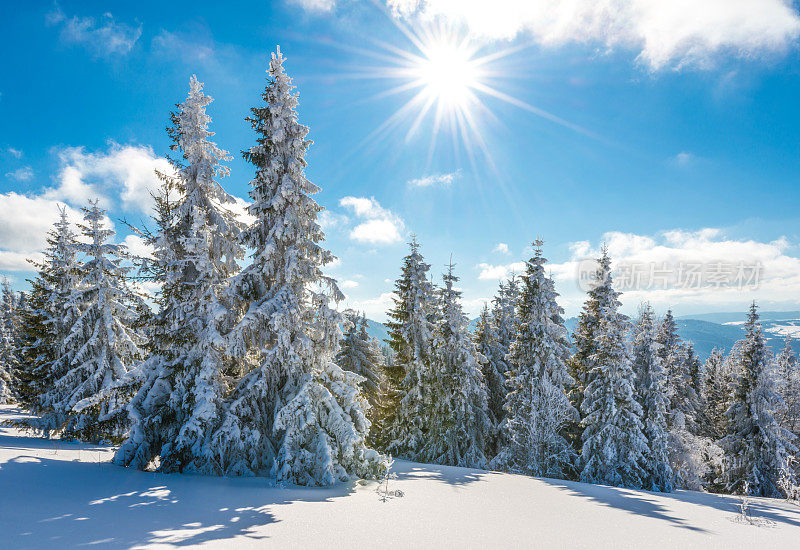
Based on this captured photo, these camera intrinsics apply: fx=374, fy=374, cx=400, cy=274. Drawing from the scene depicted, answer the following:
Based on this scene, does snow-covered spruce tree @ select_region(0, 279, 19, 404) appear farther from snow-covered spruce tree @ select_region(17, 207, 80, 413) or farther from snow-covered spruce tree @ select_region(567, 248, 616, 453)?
snow-covered spruce tree @ select_region(567, 248, 616, 453)

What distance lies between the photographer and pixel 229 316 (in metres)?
12.6

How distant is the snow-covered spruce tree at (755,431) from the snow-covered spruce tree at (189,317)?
31.0m

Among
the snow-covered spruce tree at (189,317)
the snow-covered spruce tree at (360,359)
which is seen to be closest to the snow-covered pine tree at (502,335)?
the snow-covered spruce tree at (360,359)

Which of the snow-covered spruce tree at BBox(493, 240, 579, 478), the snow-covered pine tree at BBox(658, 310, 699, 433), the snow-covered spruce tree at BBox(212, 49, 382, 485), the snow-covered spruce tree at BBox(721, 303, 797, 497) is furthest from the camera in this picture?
the snow-covered pine tree at BBox(658, 310, 699, 433)

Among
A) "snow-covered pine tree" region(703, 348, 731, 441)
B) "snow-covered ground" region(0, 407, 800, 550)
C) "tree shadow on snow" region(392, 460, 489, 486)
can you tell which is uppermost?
"snow-covered pine tree" region(703, 348, 731, 441)

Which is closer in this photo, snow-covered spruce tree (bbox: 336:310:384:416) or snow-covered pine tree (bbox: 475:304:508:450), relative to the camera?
snow-covered pine tree (bbox: 475:304:508:450)

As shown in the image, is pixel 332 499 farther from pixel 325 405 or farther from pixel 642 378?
pixel 642 378

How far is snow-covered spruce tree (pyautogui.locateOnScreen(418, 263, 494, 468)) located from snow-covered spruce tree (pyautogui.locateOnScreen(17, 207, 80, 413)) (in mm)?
19311

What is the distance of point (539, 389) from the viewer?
68.7ft

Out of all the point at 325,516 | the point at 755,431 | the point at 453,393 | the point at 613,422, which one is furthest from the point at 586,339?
the point at 325,516

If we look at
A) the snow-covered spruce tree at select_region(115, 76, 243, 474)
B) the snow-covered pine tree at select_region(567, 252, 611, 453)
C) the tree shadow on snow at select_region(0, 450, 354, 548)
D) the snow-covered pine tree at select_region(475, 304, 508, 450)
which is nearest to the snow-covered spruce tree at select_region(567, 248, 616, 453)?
the snow-covered pine tree at select_region(567, 252, 611, 453)

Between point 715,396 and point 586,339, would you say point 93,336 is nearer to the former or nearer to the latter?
point 586,339

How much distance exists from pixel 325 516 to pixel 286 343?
5298mm

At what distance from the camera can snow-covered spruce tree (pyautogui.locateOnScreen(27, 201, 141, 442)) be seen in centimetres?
1795
